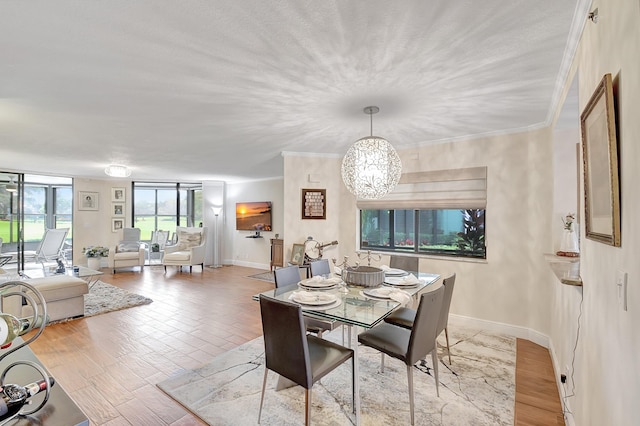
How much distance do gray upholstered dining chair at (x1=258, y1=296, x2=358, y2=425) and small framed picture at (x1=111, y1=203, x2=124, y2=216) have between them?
7756 mm

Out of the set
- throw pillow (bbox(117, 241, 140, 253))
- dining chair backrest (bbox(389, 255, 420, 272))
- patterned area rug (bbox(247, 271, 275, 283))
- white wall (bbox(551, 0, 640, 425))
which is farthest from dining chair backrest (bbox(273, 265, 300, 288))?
throw pillow (bbox(117, 241, 140, 253))

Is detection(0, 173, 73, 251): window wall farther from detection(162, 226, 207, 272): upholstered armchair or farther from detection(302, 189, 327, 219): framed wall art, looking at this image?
detection(302, 189, 327, 219): framed wall art

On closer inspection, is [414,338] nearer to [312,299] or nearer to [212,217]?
[312,299]

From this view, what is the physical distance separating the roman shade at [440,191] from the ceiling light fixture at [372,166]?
125cm

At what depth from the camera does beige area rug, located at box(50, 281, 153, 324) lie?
4.27 metres

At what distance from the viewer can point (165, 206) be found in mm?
8602

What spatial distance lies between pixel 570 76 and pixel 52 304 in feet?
18.5

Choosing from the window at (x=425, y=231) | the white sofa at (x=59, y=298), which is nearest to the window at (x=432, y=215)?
the window at (x=425, y=231)

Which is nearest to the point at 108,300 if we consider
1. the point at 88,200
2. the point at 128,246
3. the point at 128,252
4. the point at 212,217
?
the point at 128,252

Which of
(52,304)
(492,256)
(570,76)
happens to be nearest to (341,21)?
(570,76)

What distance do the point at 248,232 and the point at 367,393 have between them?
6.13 metres

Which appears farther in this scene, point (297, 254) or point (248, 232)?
point (248, 232)

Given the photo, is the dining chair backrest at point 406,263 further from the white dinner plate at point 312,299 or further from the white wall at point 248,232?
the white wall at point 248,232

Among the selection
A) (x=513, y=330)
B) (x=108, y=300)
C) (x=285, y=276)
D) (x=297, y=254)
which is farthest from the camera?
(x=108, y=300)
